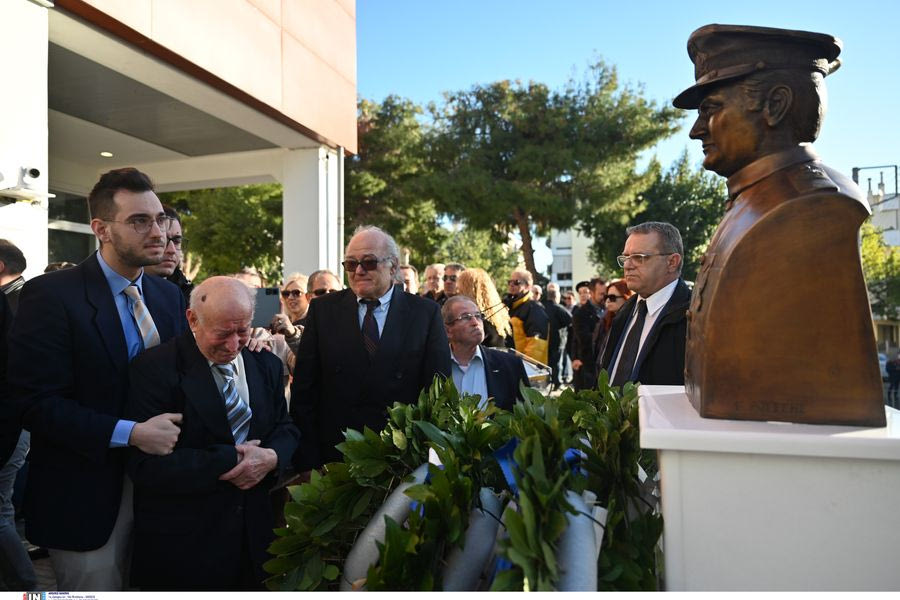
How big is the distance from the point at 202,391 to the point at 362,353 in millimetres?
972

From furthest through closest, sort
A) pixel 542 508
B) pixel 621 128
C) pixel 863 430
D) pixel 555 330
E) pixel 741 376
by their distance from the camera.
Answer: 1. pixel 621 128
2. pixel 555 330
3. pixel 741 376
4. pixel 863 430
5. pixel 542 508

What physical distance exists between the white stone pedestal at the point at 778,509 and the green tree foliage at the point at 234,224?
21.0 meters

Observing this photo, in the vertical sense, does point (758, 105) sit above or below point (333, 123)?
below

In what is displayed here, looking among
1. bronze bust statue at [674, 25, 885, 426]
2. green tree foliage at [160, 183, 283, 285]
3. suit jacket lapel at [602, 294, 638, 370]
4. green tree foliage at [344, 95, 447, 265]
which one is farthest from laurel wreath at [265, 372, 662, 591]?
green tree foliage at [344, 95, 447, 265]

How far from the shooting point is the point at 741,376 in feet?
5.33

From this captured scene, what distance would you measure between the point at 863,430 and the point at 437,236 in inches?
922

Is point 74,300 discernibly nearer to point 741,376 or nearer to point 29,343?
point 29,343

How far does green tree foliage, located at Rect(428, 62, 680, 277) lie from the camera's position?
23.0 meters

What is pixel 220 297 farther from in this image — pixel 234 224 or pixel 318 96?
pixel 234 224

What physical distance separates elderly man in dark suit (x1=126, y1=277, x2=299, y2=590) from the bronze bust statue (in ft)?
4.87

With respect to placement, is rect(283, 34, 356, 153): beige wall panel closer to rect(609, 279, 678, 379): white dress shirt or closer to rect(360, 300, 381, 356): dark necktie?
rect(360, 300, 381, 356): dark necktie

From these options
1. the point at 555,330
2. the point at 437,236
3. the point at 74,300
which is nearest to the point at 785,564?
the point at 74,300

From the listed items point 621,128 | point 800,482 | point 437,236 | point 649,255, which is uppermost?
point 621,128

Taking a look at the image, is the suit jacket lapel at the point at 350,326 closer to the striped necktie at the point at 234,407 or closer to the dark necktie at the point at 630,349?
the striped necktie at the point at 234,407
